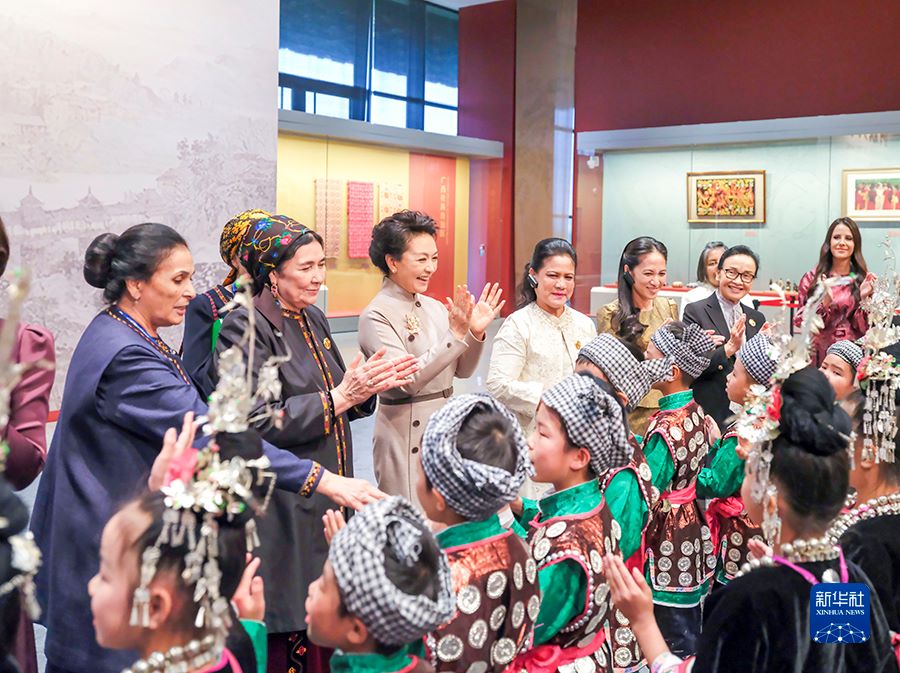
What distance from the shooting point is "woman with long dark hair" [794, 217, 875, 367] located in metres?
5.60

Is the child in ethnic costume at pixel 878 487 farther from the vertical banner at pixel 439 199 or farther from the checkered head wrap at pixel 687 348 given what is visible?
the vertical banner at pixel 439 199

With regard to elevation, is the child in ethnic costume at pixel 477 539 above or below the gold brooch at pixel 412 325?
below

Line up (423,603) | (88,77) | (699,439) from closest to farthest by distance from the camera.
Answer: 1. (423,603)
2. (699,439)
3. (88,77)

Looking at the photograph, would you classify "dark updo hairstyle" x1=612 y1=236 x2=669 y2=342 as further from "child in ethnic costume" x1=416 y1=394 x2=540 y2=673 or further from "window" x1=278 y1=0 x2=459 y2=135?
"window" x1=278 y1=0 x2=459 y2=135

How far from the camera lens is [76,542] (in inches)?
89.8

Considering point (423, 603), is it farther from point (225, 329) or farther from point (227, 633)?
point (225, 329)

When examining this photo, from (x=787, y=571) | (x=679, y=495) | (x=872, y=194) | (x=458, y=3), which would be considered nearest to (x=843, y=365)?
(x=679, y=495)

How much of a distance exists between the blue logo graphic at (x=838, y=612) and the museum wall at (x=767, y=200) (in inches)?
289

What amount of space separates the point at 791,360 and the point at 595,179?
867 centimetres

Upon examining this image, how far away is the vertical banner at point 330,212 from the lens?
28.3ft

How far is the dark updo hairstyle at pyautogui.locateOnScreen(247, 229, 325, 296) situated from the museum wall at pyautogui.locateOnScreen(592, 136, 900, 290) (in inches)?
275

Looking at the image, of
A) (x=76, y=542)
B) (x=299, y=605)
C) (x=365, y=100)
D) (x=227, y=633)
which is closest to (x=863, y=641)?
(x=227, y=633)

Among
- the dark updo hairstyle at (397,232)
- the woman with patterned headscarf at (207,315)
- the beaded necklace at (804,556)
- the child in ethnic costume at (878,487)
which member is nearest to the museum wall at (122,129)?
the woman with patterned headscarf at (207,315)

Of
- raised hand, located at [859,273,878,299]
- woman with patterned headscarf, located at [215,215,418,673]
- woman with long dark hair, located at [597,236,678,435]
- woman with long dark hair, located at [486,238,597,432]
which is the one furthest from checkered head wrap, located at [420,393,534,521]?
raised hand, located at [859,273,878,299]
